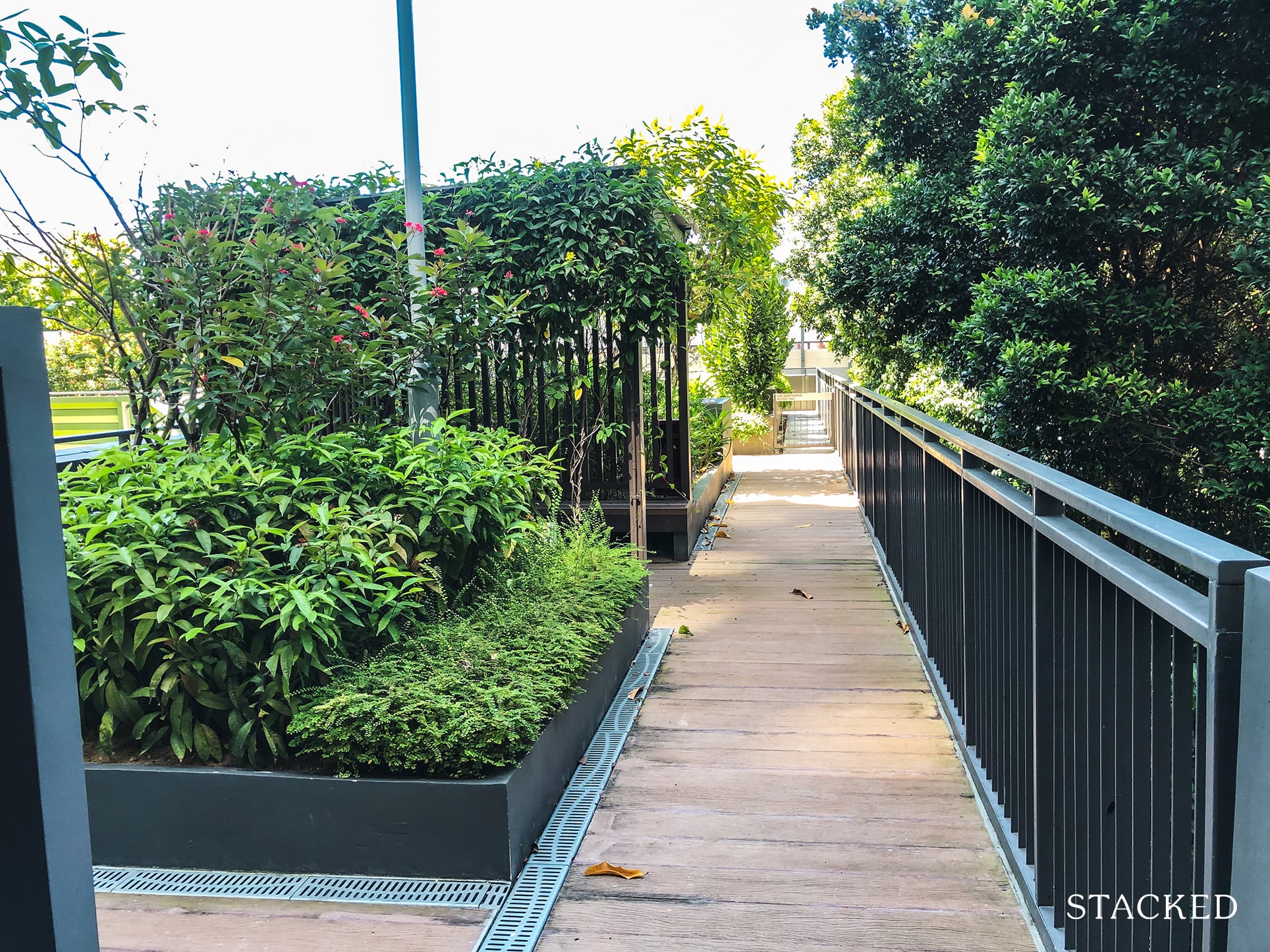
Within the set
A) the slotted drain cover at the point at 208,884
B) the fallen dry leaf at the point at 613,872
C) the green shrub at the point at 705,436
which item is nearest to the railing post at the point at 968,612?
the fallen dry leaf at the point at 613,872

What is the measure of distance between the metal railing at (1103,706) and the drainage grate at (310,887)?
52.7 inches

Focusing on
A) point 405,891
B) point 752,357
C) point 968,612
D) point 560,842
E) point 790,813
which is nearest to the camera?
point 405,891

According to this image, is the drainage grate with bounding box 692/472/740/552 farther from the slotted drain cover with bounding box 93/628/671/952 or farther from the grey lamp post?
the slotted drain cover with bounding box 93/628/671/952

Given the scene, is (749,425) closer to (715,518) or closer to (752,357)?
(752,357)

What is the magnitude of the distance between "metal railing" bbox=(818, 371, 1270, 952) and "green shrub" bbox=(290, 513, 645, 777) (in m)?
1.29

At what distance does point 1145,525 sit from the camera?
123 cm

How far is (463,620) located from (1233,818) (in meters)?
2.54

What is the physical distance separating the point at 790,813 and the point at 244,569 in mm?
1809

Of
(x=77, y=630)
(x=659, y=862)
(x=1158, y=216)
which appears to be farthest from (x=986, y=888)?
(x=1158, y=216)

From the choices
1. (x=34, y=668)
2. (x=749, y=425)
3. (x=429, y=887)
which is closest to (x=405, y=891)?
(x=429, y=887)

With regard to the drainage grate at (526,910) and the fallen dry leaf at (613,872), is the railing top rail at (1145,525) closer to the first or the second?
the fallen dry leaf at (613,872)

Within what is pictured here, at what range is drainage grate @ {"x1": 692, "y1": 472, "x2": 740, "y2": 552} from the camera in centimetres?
721

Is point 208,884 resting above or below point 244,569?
below

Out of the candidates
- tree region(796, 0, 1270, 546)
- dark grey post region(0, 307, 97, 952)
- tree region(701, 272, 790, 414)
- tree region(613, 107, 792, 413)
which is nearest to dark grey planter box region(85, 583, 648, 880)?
dark grey post region(0, 307, 97, 952)
